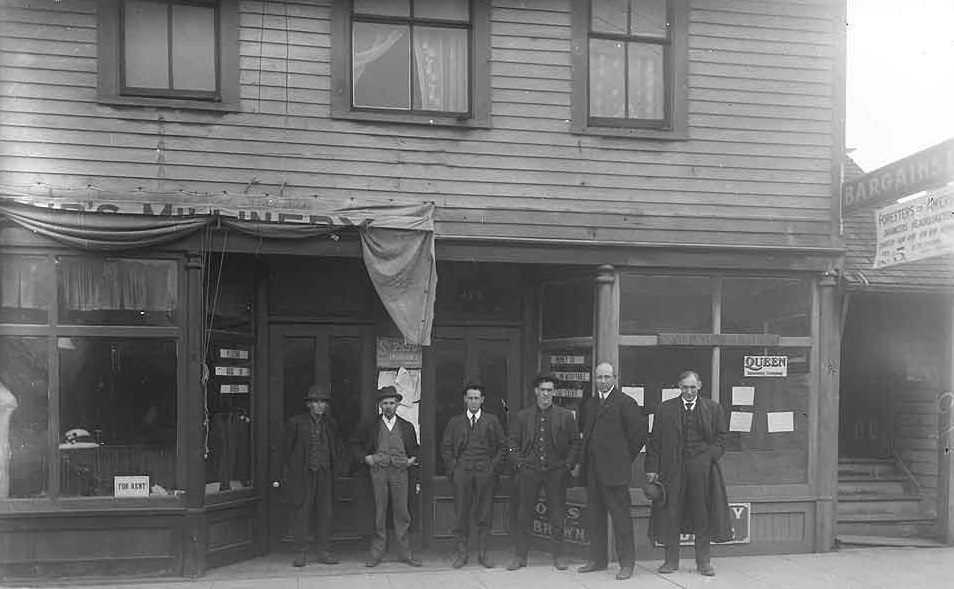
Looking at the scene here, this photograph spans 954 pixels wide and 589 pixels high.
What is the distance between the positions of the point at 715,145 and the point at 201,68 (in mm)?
5257

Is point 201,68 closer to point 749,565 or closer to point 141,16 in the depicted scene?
point 141,16

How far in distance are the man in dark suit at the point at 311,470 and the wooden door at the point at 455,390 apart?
1.24 metres

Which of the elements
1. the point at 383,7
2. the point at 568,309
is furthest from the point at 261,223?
the point at 568,309

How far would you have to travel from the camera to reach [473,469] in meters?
8.96

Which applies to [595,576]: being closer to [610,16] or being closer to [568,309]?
[568,309]

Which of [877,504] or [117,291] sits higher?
[117,291]

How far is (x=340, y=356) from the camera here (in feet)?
32.3

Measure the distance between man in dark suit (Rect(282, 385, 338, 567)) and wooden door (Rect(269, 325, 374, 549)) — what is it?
53 cm

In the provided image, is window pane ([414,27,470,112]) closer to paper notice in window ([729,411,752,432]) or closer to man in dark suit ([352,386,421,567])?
man in dark suit ([352,386,421,567])

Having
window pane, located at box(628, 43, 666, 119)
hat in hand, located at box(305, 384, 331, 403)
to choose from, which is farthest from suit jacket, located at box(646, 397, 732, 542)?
hat in hand, located at box(305, 384, 331, 403)

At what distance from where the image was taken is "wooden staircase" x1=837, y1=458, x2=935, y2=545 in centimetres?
1035

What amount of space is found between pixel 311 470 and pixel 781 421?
494 cm

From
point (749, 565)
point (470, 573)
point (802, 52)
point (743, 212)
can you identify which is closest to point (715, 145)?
point (743, 212)

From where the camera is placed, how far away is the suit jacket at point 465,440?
8992 mm
